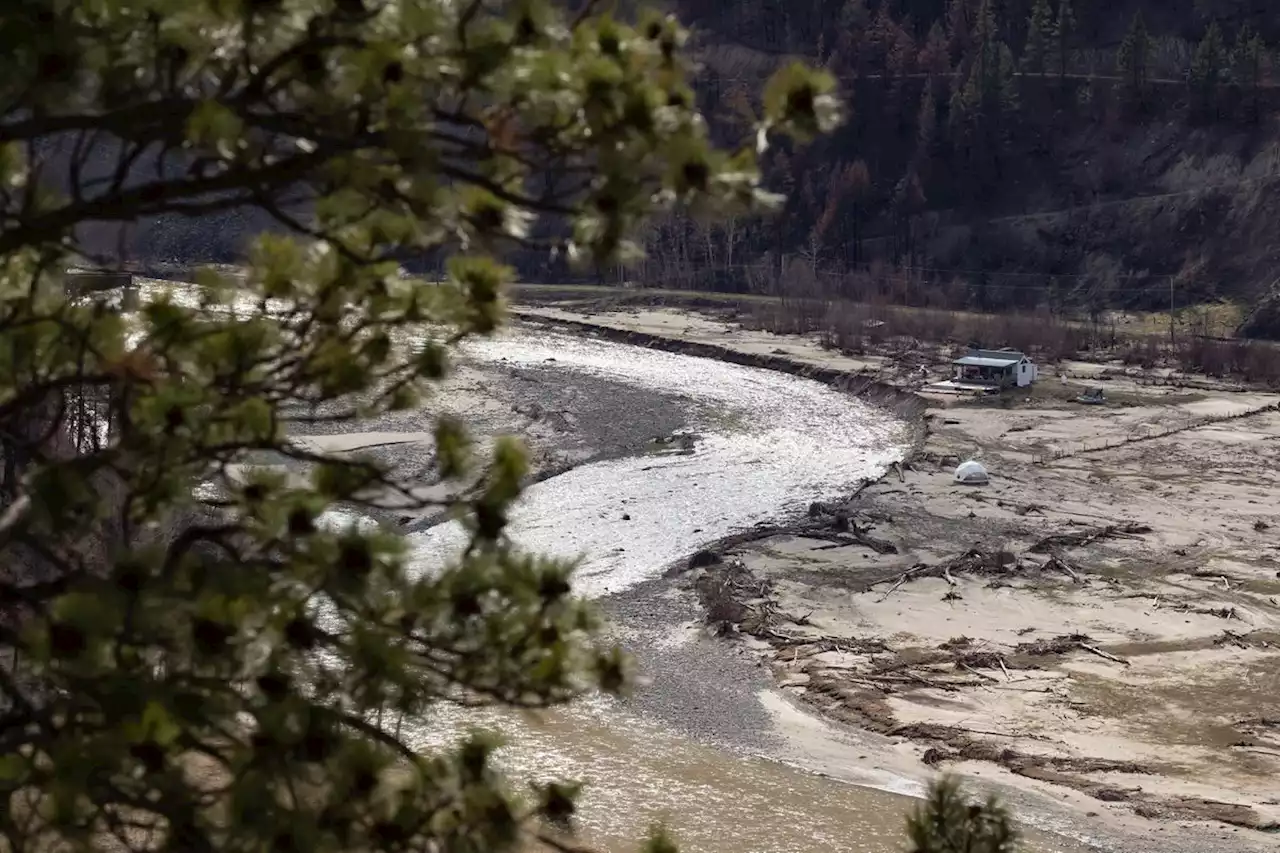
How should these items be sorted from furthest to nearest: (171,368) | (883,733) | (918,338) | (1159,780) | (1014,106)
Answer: (1014,106)
(918,338)
(883,733)
(1159,780)
(171,368)

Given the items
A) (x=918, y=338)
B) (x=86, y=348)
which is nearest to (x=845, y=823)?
(x=86, y=348)

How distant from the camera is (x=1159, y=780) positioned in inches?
535

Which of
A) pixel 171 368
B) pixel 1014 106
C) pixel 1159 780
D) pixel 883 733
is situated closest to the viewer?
pixel 171 368

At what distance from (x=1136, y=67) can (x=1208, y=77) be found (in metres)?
3.81

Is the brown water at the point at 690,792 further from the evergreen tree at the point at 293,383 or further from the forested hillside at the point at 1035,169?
the forested hillside at the point at 1035,169

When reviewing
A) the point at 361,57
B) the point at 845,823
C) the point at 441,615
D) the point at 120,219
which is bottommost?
the point at 845,823

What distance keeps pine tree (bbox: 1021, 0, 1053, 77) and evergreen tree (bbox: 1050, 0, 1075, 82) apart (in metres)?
0.57

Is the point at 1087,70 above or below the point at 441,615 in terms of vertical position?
above

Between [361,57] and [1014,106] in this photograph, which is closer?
[361,57]

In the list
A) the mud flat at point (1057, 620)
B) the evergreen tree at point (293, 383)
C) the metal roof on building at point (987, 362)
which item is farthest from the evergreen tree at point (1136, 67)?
the evergreen tree at point (293, 383)

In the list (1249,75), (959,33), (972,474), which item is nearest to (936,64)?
(959,33)

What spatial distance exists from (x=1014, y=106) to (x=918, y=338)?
21559 mm

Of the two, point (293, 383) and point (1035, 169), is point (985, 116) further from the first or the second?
point (293, 383)

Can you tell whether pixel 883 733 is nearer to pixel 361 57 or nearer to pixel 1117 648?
pixel 1117 648
